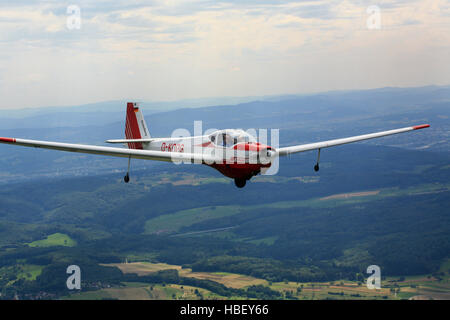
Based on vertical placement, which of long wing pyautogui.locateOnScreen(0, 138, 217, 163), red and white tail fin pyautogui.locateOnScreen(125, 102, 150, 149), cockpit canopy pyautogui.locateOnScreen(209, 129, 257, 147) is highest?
red and white tail fin pyautogui.locateOnScreen(125, 102, 150, 149)

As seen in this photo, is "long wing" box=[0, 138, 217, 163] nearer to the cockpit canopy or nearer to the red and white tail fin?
the cockpit canopy

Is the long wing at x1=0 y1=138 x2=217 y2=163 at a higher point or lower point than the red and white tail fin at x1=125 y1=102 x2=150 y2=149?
lower

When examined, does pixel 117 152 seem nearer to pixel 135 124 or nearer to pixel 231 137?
→ pixel 231 137

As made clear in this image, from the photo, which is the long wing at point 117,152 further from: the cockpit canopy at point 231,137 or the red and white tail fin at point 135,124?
the red and white tail fin at point 135,124

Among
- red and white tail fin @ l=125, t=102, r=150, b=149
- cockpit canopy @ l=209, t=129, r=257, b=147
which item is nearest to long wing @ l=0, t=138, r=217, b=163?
cockpit canopy @ l=209, t=129, r=257, b=147

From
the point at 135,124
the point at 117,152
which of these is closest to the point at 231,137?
the point at 117,152
